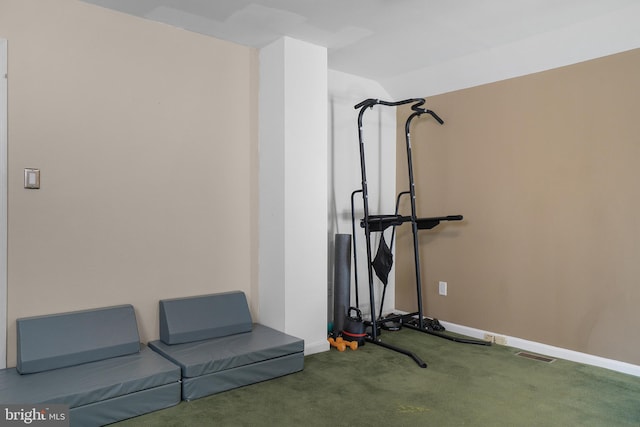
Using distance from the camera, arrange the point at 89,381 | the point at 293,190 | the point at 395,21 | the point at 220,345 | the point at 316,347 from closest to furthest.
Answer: the point at 89,381 < the point at 220,345 < the point at 395,21 < the point at 293,190 < the point at 316,347

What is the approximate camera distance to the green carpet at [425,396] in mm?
2514

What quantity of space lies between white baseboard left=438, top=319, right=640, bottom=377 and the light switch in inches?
143

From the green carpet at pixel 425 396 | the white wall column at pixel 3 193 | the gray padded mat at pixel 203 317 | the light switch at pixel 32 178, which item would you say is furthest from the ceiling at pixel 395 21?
the green carpet at pixel 425 396

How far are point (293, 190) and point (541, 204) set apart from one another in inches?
80.5

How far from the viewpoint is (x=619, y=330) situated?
10.6ft

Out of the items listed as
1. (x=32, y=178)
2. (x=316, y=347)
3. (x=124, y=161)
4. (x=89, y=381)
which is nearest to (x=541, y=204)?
(x=316, y=347)

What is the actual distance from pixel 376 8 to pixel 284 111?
1.00 meters

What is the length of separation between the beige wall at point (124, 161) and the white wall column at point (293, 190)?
0.18 m

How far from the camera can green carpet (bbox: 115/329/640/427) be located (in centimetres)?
251

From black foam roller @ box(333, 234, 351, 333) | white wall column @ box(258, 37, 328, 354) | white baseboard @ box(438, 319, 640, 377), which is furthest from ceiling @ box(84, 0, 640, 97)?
white baseboard @ box(438, 319, 640, 377)

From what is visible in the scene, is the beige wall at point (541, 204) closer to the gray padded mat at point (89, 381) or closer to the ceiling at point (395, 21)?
the ceiling at point (395, 21)

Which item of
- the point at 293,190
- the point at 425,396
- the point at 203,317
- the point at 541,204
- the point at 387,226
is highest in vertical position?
the point at 293,190

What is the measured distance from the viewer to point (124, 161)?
310 cm

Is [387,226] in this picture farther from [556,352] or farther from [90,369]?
[90,369]
